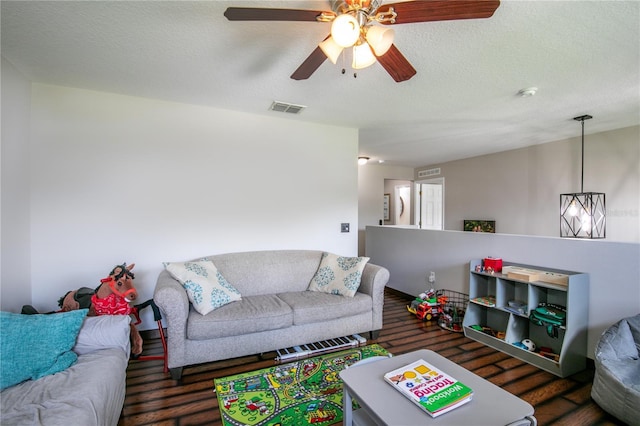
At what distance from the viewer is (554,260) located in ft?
9.21

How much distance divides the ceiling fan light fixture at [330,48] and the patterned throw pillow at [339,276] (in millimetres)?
2112

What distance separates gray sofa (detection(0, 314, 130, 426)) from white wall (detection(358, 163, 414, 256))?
5.26m

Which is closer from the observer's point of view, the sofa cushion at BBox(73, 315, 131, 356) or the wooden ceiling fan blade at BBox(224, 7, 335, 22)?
the wooden ceiling fan blade at BBox(224, 7, 335, 22)

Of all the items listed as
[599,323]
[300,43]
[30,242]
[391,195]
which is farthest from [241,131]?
[391,195]

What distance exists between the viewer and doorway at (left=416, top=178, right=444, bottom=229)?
6.76 meters

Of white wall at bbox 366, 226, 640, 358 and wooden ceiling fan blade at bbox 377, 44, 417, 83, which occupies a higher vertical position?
Result: wooden ceiling fan blade at bbox 377, 44, 417, 83

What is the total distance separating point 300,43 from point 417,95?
1367 mm

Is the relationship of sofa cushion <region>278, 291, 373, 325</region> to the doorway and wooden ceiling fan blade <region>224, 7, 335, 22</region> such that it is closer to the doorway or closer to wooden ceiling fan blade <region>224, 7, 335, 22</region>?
wooden ceiling fan blade <region>224, 7, 335, 22</region>

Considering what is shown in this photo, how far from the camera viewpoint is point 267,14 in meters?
1.35

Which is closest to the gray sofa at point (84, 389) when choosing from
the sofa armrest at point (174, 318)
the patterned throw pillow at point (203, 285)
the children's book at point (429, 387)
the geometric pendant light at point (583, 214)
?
the sofa armrest at point (174, 318)

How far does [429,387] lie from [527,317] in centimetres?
182

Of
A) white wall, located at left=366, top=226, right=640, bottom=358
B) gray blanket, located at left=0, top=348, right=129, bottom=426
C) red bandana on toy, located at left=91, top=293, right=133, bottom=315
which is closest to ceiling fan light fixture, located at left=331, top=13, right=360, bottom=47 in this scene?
gray blanket, located at left=0, top=348, right=129, bottom=426

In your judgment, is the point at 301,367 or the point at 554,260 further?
the point at 554,260

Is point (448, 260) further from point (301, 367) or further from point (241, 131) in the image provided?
point (241, 131)
